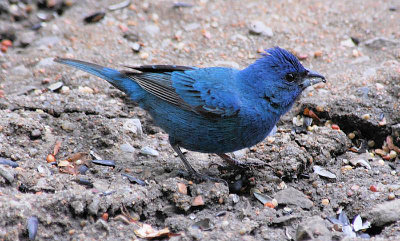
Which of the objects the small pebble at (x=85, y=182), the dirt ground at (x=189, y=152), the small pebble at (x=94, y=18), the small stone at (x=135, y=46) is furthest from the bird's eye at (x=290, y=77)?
the small pebble at (x=94, y=18)

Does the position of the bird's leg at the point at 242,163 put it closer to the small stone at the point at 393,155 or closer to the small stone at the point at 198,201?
the small stone at the point at 198,201

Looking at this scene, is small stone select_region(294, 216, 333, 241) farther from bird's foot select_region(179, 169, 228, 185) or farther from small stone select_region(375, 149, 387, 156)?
small stone select_region(375, 149, 387, 156)

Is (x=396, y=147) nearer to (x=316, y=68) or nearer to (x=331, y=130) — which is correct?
(x=331, y=130)

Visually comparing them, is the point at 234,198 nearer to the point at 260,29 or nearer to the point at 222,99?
the point at 222,99

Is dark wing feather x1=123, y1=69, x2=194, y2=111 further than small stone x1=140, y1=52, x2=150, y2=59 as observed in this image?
No

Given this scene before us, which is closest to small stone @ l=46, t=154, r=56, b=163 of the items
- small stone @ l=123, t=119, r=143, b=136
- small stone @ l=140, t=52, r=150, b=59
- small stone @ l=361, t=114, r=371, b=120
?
small stone @ l=123, t=119, r=143, b=136

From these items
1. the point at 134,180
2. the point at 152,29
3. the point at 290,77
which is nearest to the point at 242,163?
the point at 290,77
